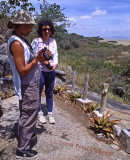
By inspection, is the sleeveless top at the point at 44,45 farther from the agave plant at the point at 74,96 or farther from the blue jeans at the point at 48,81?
the agave plant at the point at 74,96

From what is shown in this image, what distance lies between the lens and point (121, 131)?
389 centimetres

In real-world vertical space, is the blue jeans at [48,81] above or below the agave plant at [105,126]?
above

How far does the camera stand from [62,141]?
3516 mm

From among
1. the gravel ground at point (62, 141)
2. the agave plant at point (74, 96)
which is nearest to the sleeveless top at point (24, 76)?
the gravel ground at point (62, 141)

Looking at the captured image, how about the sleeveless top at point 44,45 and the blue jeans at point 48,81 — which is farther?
the blue jeans at point 48,81

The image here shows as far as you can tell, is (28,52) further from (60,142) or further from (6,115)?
(6,115)

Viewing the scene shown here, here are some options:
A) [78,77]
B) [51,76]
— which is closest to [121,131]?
[51,76]

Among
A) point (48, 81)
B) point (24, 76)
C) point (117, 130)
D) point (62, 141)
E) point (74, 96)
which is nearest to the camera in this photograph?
point (24, 76)

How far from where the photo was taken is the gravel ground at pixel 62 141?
10.1 ft

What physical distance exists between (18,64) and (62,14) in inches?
484

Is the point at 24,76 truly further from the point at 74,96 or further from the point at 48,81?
the point at 74,96

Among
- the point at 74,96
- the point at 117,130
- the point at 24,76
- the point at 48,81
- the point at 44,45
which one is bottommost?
the point at 117,130

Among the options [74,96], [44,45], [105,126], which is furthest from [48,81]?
[74,96]

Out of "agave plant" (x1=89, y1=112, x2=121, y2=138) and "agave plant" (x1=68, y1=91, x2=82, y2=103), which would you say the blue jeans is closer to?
"agave plant" (x1=89, y1=112, x2=121, y2=138)
